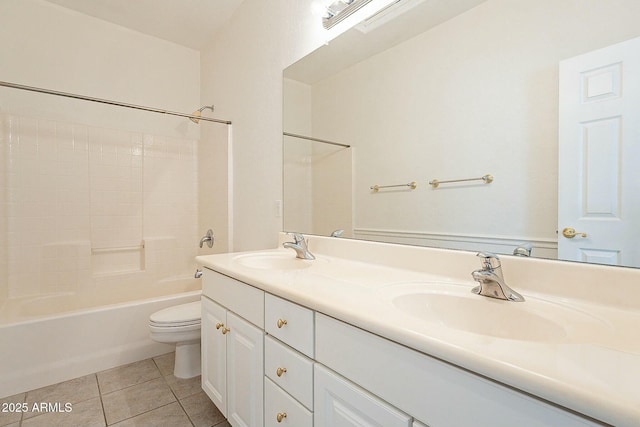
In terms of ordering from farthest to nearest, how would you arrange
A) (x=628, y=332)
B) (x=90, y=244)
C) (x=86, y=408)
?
1. (x=90, y=244)
2. (x=86, y=408)
3. (x=628, y=332)

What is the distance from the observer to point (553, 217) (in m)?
0.88

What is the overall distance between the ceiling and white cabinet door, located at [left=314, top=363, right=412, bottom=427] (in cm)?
258

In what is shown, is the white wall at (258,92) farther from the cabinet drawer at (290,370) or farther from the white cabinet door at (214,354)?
the cabinet drawer at (290,370)

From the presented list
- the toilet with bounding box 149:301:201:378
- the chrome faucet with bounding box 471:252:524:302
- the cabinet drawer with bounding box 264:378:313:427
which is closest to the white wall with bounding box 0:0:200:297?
the toilet with bounding box 149:301:201:378

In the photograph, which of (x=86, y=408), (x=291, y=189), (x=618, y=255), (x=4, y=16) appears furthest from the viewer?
(x=4, y=16)

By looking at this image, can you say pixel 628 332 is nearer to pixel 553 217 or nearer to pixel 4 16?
pixel 553 217

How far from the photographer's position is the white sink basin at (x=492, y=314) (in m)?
0.68

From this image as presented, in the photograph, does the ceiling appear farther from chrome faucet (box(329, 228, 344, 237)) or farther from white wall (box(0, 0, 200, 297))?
chrome faucet (box(329, 228, 344, 237))

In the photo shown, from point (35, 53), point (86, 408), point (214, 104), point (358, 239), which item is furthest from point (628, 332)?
point (35, 53)

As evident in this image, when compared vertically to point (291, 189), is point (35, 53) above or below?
above

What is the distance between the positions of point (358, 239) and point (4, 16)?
287cm

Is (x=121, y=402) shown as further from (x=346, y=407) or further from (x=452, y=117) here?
(x=452, y=117)

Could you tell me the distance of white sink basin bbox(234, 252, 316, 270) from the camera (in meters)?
1.54

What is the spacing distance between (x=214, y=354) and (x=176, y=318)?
547 millimetres
